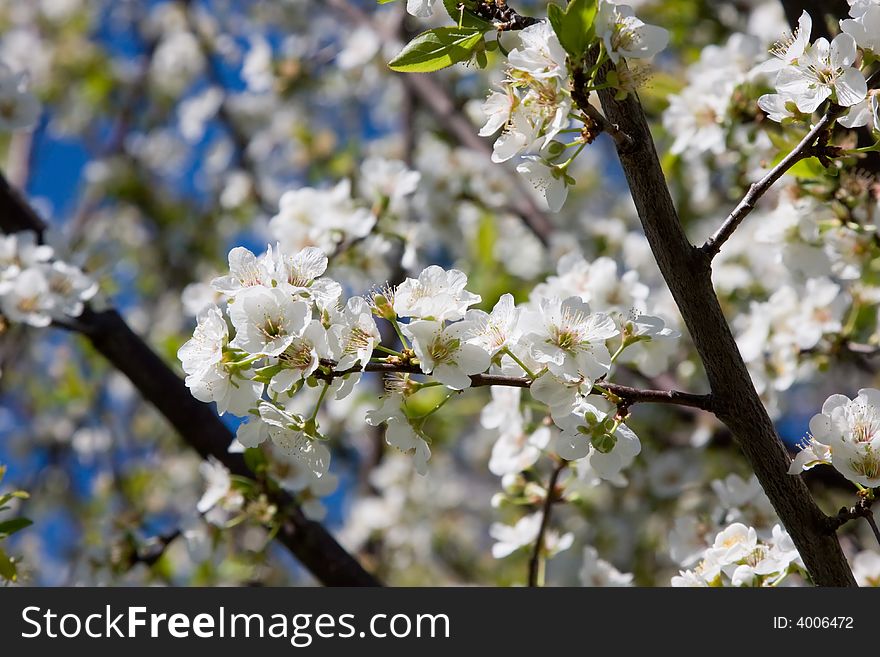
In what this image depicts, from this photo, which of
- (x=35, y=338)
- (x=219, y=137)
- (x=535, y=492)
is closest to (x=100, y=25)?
(x=219, y=137)

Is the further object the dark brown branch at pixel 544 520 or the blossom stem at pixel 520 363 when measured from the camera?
the dark brown branch at pixel 544 520

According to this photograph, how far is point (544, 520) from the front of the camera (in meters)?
2.24

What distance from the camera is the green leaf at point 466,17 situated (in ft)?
5.26

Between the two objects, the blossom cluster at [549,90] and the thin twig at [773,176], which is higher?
the blossom cluster at [549,90]

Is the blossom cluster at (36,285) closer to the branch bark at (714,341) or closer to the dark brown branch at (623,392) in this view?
the dark brown branch at (623,392)

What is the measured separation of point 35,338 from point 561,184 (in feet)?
11.9

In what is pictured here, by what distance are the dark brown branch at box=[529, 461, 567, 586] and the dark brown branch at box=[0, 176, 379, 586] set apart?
475mm

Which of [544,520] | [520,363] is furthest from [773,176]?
[544,520]

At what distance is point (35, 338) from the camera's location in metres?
4.50

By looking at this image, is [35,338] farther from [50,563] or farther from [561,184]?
[561,184]

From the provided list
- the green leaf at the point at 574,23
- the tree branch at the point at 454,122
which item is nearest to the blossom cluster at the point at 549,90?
the green leaf at the point at 574,23

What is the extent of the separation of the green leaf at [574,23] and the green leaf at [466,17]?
0.65 ft

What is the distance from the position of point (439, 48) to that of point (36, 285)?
4.44ft
